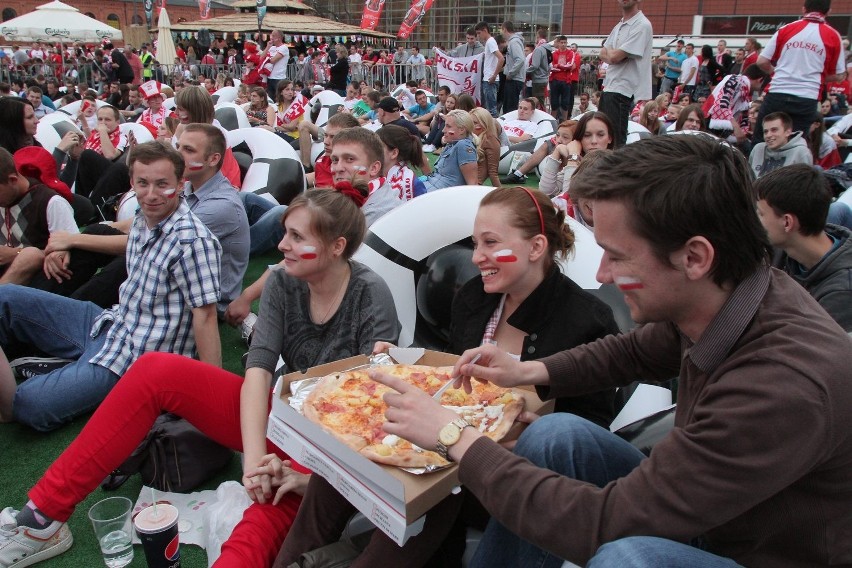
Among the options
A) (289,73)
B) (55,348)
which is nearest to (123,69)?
(289,73)

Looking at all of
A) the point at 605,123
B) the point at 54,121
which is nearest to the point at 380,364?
the point at 605,123

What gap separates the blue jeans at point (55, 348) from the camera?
9.78 feet

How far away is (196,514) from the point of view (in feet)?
8.35

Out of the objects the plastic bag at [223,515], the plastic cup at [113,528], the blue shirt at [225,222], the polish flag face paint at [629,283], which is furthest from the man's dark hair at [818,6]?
the plastic cup at [113,528]

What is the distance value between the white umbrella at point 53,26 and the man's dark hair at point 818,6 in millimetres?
24005

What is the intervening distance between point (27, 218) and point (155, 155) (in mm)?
1317

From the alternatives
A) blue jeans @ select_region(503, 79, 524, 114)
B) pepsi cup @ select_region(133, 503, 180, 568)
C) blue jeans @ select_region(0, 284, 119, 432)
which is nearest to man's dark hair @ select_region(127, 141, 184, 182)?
blue jeans @ select_region(0, 284, 119, 432)

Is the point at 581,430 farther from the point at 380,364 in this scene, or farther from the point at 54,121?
the point at 54,121

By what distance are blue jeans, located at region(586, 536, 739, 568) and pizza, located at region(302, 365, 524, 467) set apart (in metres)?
0.45

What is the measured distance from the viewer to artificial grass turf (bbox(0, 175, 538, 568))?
2.34m

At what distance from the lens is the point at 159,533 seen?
6.61ft

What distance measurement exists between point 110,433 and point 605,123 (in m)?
4.25

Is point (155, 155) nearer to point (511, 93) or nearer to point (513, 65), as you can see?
point (513, 65)

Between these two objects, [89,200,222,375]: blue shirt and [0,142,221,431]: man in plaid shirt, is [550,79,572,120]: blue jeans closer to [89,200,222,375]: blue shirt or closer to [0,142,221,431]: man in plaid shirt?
[0,142,221,431]: man in plaid shirt
